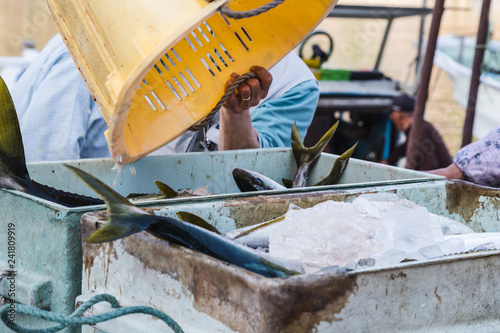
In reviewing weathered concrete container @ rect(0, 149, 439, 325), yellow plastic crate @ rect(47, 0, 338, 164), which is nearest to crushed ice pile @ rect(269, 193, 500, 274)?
weathered concrete container @ rect(0, 149, 439, 325)

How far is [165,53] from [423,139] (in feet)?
16.1

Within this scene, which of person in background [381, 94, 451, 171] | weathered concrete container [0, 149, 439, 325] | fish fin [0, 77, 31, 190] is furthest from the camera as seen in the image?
person in background [381, 94, 451, 171]

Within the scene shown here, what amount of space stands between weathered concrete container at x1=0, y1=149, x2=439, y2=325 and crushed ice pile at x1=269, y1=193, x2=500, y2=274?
422mm

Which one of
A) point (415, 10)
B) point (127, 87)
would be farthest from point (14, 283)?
point (415, 10)

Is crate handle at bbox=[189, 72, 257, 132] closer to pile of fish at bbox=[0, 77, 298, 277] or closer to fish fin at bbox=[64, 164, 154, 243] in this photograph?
pile of fish at bbox=[0, 77, 298, 277]

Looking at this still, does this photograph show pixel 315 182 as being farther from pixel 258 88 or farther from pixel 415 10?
pixel 415 10

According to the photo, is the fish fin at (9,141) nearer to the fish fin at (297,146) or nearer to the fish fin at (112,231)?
the fish fin at (112,231)

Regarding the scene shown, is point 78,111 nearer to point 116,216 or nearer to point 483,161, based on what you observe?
point 116,216

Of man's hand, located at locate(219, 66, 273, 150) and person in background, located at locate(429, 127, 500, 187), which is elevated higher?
man's hand, located at locate(219, 66, 273, 150)

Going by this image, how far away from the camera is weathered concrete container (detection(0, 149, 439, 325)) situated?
1.58 meters

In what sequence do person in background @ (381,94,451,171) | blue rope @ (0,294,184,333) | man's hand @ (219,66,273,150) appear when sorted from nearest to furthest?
blue rope @ (0,294,184,333) < man's hand @ (219,66,273,150) < person in background @ (381,94,451,171)

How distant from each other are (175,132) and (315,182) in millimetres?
841

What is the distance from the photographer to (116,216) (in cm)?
125

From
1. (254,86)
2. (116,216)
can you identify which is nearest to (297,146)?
(254,86)
